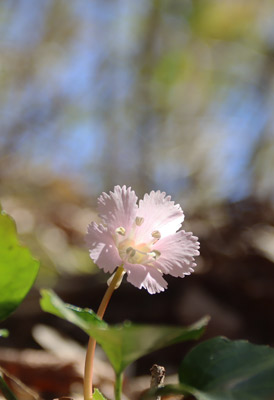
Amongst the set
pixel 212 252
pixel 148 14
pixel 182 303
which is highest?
pixel 148 14

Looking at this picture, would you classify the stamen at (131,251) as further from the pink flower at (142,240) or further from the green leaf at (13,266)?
the green leaf at (13,266)

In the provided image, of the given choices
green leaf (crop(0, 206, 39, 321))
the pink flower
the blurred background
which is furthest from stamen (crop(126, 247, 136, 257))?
the blurred background

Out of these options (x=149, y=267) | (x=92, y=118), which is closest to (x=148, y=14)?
(x=92, y=118)

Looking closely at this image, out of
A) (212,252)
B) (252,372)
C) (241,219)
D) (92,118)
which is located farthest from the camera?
(92,118)

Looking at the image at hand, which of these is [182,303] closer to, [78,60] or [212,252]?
[212,252]

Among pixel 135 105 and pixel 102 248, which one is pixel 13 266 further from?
pixel 135 105

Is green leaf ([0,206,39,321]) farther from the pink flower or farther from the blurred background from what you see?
the blurred background
